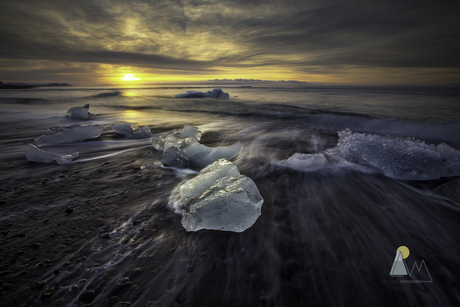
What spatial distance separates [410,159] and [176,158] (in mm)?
3420

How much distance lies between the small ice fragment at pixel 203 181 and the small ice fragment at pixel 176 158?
86 centimetres

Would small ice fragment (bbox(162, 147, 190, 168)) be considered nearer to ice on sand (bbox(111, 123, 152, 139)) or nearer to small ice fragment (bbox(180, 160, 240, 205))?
small ice fragment (bbox(180, 160, 240, 205))

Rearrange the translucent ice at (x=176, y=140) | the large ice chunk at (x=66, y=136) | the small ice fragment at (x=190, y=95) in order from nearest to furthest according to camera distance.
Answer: the translucent ice at (x=176, y=140) < the large ice chunk at (x=66, y=136) < the small ice fragment at (x=190, y=95)

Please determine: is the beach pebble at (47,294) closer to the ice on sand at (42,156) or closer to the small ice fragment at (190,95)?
the ice on sand at (42,156)

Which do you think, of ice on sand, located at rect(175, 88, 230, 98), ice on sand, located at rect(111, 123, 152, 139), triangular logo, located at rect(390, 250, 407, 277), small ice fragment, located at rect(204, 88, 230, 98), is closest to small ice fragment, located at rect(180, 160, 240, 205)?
triangular logo, located at rect(390, 250, 407, 277)

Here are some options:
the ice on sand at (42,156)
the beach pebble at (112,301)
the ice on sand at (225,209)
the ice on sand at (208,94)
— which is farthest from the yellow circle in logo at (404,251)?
the ice on sand at (208,94)

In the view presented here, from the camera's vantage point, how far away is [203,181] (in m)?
2.11

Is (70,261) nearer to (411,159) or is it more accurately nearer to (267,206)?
(267,206)

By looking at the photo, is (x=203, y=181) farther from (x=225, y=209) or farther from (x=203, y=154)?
(x=203, y=154)

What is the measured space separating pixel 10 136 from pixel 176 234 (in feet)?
20.9

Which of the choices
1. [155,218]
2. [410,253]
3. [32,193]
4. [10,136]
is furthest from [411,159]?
[10,136]

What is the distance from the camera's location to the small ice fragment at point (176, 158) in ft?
10.1

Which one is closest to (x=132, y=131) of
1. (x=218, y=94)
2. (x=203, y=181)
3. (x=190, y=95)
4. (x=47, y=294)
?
→ (x=203, y=181)

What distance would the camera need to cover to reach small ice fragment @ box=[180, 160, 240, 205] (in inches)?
80.7
